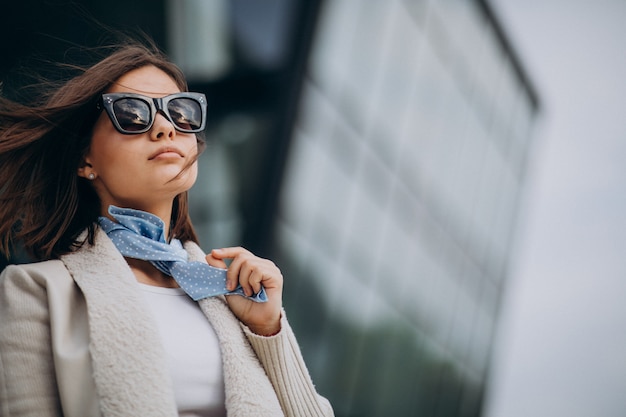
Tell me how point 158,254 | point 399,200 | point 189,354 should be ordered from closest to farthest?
point 189,354
point 158,254
point 399,200

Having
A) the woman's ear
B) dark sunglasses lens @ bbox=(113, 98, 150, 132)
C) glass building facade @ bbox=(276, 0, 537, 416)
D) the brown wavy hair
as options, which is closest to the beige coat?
the brown wavy hair

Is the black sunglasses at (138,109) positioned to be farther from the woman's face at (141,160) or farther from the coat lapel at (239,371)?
the coat lapel at (239,371)

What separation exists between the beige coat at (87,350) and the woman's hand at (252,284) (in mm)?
165

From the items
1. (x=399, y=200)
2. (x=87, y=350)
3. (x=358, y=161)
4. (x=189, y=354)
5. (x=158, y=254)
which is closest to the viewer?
(x=87, y=350)

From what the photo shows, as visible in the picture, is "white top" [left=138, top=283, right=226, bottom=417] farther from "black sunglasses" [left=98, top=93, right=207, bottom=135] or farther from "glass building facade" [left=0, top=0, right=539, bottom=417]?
"glass building facade" [left=0, top=0, right=539, bottom=417]

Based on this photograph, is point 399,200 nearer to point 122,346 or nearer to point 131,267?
point 131,267

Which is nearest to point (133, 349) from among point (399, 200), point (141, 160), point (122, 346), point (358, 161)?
point (122, 346)

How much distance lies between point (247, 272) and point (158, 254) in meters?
0.30

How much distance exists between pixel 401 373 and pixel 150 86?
1311 centimetres

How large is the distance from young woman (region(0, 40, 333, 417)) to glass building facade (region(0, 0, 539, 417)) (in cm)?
372

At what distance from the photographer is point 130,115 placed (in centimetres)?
223

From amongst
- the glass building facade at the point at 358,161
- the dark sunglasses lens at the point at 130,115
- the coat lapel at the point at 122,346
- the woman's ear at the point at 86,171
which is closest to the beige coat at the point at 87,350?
the coat lapel at the point at 122,346

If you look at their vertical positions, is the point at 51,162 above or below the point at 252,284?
above

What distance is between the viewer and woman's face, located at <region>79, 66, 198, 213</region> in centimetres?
227
